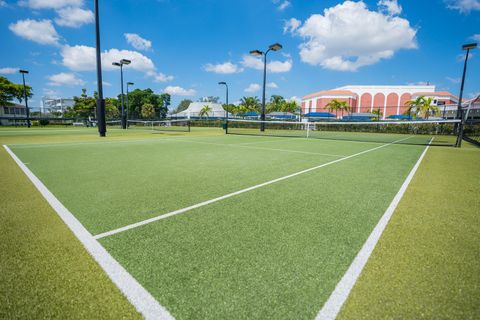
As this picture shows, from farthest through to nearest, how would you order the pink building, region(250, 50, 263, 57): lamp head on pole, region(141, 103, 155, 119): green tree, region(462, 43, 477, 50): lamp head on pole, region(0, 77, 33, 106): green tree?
region(141, 103, 155, 119): green tree < the pink building < region(0, 77, 33, 106): green tree < region(250, 50, 263, 57): lamp head on pole < region(462, 43, 477, 50): lamp head on pole

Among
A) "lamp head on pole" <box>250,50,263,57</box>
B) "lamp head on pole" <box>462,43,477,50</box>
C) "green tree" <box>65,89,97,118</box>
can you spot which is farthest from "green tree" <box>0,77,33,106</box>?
"lamp head on pole" <box>462,43,477,50</box>

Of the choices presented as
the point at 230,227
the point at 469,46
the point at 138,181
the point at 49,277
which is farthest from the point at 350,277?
the point at 469,46

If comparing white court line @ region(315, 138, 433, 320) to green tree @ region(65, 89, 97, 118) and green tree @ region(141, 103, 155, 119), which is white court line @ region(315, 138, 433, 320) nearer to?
green tree @ region(65, 89, 97, 118)

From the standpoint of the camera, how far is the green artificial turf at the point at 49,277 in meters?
1.74

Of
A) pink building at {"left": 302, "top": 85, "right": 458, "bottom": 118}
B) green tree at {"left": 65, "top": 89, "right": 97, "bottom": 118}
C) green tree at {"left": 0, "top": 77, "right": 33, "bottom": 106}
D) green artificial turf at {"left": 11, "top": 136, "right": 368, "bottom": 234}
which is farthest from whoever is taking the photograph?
pink building at {"left": 302, "top": 85, "right": 458, "bottom": 118}

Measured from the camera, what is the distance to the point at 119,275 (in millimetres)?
2123

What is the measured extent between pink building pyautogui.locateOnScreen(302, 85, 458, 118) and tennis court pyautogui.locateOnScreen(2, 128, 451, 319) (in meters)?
89.5

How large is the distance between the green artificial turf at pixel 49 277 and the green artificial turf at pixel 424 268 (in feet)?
5.86

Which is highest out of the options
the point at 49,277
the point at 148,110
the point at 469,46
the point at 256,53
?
the point at 469,46

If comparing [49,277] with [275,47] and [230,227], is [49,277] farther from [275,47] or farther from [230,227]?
[275,47]

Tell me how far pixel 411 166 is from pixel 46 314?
29.2ft

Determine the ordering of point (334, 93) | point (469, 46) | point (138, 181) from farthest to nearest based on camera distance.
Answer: point (334, 93)
point (469, 46)
point (138, 181)

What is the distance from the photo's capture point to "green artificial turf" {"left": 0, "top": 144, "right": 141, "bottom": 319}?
5.71ft

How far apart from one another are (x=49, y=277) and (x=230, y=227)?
1794mm
